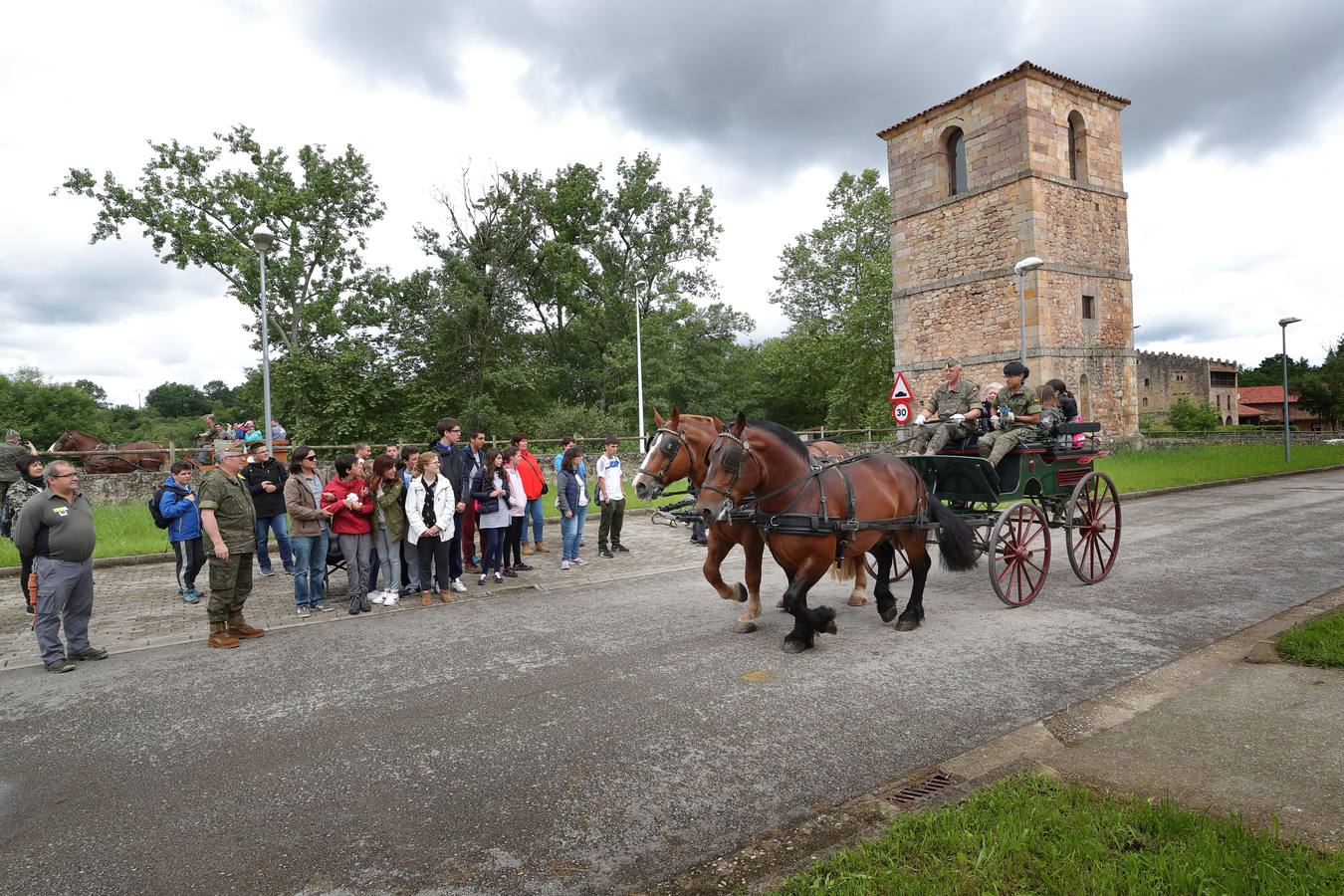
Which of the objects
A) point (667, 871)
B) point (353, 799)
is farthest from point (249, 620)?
point (667, 871)

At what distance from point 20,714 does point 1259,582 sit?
11.3 meters

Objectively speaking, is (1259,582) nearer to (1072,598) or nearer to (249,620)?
(1072,598)

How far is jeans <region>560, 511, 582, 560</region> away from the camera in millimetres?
10461

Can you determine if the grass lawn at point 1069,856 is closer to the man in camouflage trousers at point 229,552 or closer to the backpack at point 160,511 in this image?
the man in camouflage trousers at point 229,552

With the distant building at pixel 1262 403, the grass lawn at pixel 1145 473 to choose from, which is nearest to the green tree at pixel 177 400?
the grass lawn at pixel 1145 473

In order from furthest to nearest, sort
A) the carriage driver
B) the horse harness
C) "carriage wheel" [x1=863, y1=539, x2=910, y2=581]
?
Answer: the carriage driver < "carriage wheel" [x1=863, y1=539, x2=910, y2=581] < the horse harness

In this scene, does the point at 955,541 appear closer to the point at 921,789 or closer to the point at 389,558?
the point at 921,789

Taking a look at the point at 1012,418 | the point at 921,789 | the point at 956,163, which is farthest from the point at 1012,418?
the point at 956,163

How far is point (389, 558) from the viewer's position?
8484 mm

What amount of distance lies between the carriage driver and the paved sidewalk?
305cm

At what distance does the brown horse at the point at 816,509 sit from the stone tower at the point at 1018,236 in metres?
20.0

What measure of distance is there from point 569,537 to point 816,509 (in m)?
5.41

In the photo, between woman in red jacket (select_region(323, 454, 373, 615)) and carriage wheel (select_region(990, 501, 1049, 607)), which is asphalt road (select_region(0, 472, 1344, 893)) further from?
woman in red jacket (select_region(323, 454, 373, 615))

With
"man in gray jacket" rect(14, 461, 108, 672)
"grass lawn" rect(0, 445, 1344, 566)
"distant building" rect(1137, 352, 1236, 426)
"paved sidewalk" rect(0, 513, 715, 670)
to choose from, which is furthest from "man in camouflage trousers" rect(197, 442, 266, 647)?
"distant building" rect(1137, 352, 1236, 426)
